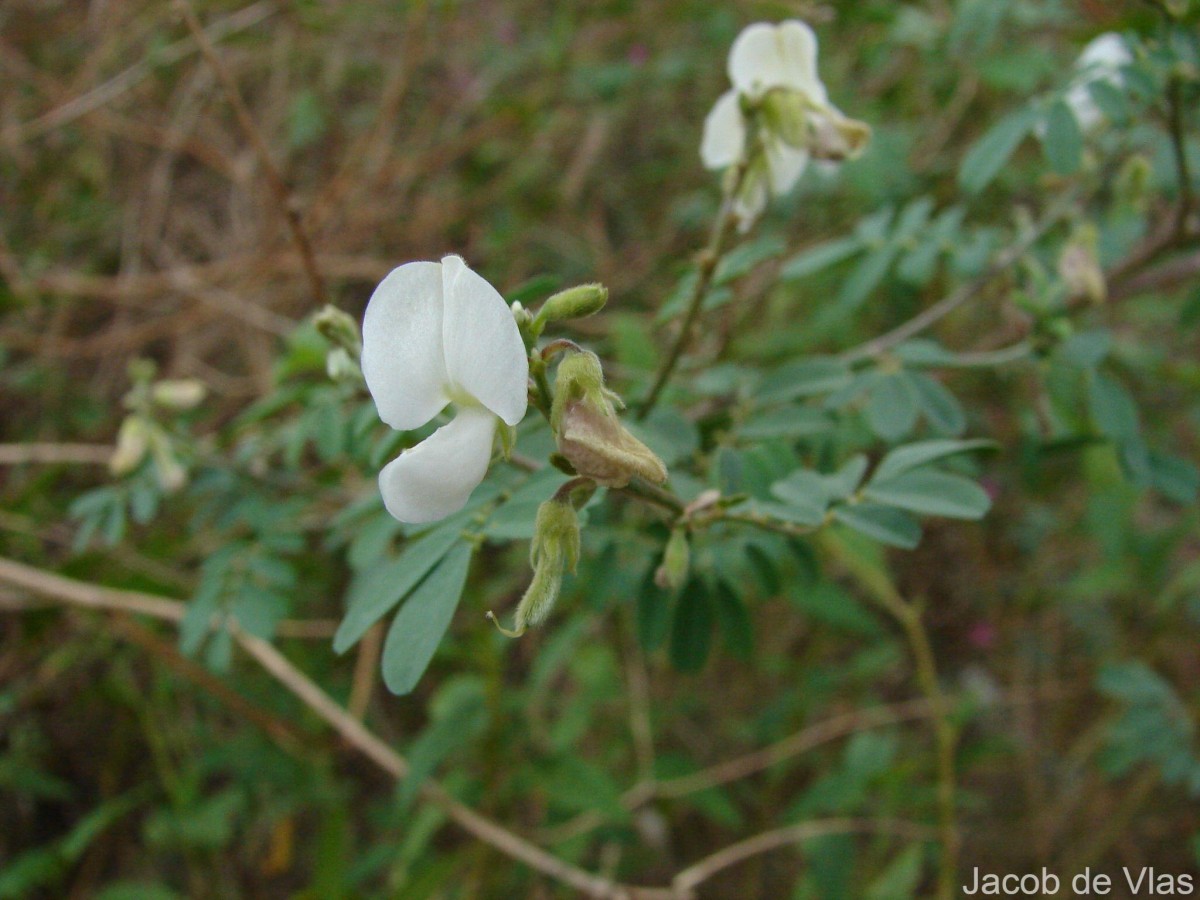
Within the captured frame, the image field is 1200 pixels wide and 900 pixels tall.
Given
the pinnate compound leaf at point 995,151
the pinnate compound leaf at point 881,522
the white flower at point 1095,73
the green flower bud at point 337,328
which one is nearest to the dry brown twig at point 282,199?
the green flower bud at point 337,328

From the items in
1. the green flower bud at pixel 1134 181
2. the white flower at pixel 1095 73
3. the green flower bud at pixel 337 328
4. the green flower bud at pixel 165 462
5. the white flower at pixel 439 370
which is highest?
the white flower at pixel 1095 73

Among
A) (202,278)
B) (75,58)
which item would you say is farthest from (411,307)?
(75,58)

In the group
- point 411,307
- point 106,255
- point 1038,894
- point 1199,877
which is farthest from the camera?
point 106,255

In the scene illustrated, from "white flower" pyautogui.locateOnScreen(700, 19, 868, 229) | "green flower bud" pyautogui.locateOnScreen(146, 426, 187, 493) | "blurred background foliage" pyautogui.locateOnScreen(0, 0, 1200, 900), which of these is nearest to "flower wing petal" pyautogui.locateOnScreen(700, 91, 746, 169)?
"white flower" pyautogui.locateOnScreen(700, 19, 868, 229)

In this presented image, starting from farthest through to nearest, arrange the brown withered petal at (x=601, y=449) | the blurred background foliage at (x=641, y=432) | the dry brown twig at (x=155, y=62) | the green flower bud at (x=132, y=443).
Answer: the dry brown twig at (x=155, y=62) → the green flower bud at (x=132, y=443) → the blurred background foliage at (x=641, y=432) → the brown withered petal at (x=601, y=449)

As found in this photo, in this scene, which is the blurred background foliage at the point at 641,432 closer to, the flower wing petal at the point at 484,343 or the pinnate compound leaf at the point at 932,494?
the pinnate compound leaf at the point at 932,494

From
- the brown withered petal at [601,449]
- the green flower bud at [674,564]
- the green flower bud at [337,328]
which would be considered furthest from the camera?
the green flower bud at [337,328]

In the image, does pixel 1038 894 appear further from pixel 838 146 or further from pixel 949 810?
pixel 838 146
